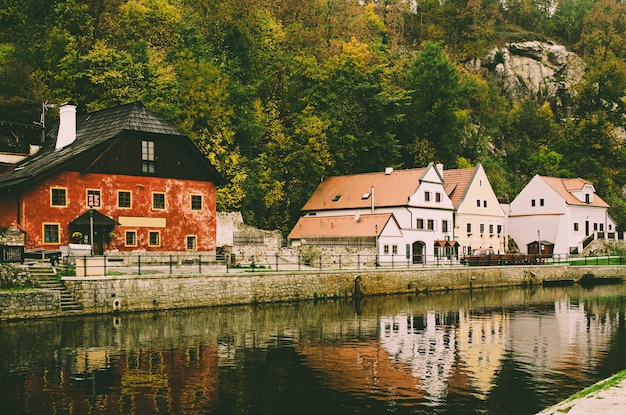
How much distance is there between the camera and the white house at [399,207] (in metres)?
61.7

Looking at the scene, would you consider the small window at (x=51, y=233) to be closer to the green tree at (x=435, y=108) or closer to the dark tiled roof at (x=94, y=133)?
the dark tiled roof at (x=94, y=133)

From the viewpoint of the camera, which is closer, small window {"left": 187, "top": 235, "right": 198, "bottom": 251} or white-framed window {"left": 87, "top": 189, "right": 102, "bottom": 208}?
white-framed window {"left": 87, "top": 189, "right": 102, "bottom": 208}

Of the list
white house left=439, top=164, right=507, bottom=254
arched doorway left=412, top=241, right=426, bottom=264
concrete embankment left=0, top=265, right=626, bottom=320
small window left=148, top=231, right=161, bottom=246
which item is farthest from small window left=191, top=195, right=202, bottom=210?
white house left=439, top=164, right=507, bottom=254

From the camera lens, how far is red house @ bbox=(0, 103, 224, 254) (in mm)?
43750

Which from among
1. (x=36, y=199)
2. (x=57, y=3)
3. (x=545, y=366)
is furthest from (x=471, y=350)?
(x=57, y=3)

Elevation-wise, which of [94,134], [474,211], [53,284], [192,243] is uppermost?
[94,134]

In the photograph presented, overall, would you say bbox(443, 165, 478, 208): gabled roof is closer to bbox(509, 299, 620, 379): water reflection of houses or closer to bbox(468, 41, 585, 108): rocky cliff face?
bbox(509, 299, 620, 379): water reflection of houses

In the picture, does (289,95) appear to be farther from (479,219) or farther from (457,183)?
(479,219)

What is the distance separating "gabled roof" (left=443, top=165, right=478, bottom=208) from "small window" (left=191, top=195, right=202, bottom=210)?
2809 centimetres

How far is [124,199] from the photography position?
154ft

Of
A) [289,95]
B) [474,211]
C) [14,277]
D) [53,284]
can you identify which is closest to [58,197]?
[53,284]

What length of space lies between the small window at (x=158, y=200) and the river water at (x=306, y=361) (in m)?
12.7

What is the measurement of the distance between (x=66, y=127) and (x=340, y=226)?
76.6 ft

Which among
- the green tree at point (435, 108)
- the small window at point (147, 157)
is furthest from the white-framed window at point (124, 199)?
the green tree at point (435, 108)
